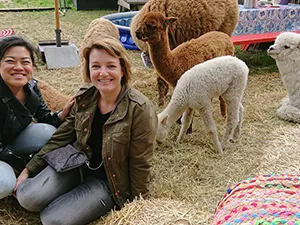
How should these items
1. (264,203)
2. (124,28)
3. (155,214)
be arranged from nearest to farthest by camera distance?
(264,203) < (155,214) < (124,28)

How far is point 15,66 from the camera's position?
96.1 inches

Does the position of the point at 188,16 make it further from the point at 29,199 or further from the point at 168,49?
the point at 29,199

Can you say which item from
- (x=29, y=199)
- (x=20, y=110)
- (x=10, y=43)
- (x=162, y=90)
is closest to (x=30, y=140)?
(x=20, y=110)

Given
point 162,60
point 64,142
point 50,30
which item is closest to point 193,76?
point 162,60

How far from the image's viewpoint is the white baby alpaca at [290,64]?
4.14m

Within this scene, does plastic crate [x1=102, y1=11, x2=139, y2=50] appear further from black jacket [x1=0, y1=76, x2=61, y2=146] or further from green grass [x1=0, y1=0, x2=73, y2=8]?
green grass [x1=0, y1=0, x2=73, y2=8]

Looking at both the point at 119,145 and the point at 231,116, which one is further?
the point at 231,116

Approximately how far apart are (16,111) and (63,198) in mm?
720

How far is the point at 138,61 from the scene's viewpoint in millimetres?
6457

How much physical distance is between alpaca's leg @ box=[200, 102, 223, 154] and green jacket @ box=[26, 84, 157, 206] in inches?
39.3

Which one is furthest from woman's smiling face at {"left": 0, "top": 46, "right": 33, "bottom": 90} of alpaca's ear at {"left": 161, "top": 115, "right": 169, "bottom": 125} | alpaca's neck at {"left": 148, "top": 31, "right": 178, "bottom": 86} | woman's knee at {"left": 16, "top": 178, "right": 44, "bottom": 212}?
alpaca's neck at {"left": 148, "top": 31, "right": 178, "bottom": 86}

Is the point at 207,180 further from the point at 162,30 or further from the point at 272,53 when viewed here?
the point at 272,53

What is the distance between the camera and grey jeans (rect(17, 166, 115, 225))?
2.33 meters

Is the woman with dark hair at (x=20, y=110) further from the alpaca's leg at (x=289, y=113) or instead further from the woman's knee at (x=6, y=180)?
the alpaca's leg at (x=289, y=113)
